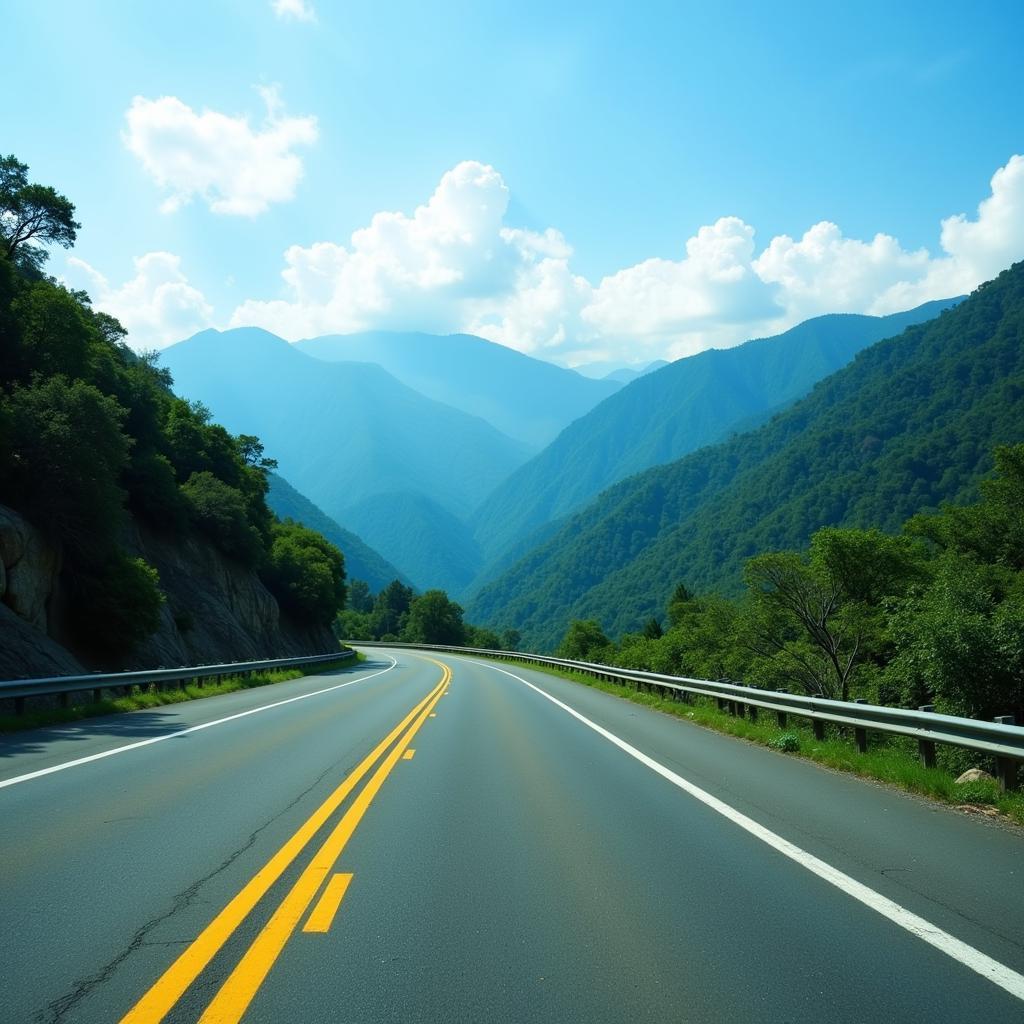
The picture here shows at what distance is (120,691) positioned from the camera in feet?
70.6

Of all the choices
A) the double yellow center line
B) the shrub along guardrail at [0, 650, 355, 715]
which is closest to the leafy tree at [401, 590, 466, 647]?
the shrub along guardrail at [0, 650, 355, 715]

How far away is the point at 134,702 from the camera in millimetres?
18406

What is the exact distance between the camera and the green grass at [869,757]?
8.21 metres

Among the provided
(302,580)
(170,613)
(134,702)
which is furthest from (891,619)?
(302,580)

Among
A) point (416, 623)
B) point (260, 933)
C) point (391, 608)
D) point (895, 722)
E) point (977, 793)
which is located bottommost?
point (977, 793)

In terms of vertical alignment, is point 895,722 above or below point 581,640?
above

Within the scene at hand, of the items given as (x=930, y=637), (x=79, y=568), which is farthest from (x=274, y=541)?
(x=930, y=637)

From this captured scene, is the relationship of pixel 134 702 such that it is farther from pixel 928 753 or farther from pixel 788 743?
pixel 928 753

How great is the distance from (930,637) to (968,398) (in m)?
182

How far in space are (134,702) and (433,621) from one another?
11002 cm

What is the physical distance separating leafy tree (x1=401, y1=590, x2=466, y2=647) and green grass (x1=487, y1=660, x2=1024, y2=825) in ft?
357

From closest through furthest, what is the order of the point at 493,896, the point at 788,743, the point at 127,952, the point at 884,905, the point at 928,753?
1. the point at 127,952
2. the point at 884,905
3. the point at 493,896
4. the point at 928,753
5. the point at 788,743

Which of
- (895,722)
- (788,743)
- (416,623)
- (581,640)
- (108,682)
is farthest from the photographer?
(416,623)

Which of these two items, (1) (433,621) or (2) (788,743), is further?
(1) (433,621)
